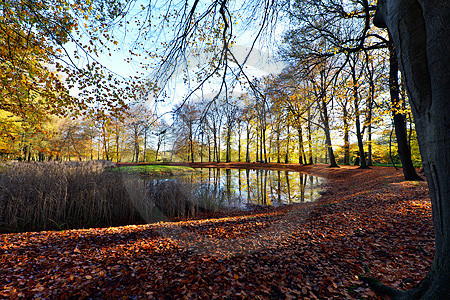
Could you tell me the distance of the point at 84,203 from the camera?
4.87 metres

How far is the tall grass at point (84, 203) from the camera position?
4.08 meters

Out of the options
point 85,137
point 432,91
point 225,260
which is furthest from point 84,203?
point 85,137

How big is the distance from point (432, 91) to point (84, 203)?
6883 mm

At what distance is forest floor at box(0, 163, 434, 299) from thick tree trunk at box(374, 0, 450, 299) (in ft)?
2.09

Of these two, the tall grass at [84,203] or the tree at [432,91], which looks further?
the tall grass at [84,203]

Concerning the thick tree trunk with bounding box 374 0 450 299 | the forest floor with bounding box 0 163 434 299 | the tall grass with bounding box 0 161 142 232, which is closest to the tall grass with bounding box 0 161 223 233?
the tall grass with bounding box 0 161 142 232

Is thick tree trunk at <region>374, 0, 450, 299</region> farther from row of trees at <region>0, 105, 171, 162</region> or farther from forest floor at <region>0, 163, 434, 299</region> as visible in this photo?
row of trees at <region>0, 105, 171, 162</region>

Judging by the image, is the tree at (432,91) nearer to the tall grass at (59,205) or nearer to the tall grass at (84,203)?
the tall grass at (84,203)

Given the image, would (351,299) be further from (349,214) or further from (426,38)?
(349,214)

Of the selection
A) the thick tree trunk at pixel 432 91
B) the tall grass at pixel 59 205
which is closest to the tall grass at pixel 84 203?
the tall grass at pixel 59 205

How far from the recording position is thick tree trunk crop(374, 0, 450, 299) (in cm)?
102

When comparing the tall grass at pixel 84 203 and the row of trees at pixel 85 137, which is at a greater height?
the row of trees at pixel 85 137

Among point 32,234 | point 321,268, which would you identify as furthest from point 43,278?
point 321,268

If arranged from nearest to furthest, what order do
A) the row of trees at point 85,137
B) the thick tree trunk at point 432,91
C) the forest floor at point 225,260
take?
the thick tree trunk at point 432,91 < the forest floor at point 225,260 < the row of trees at point 85,137
